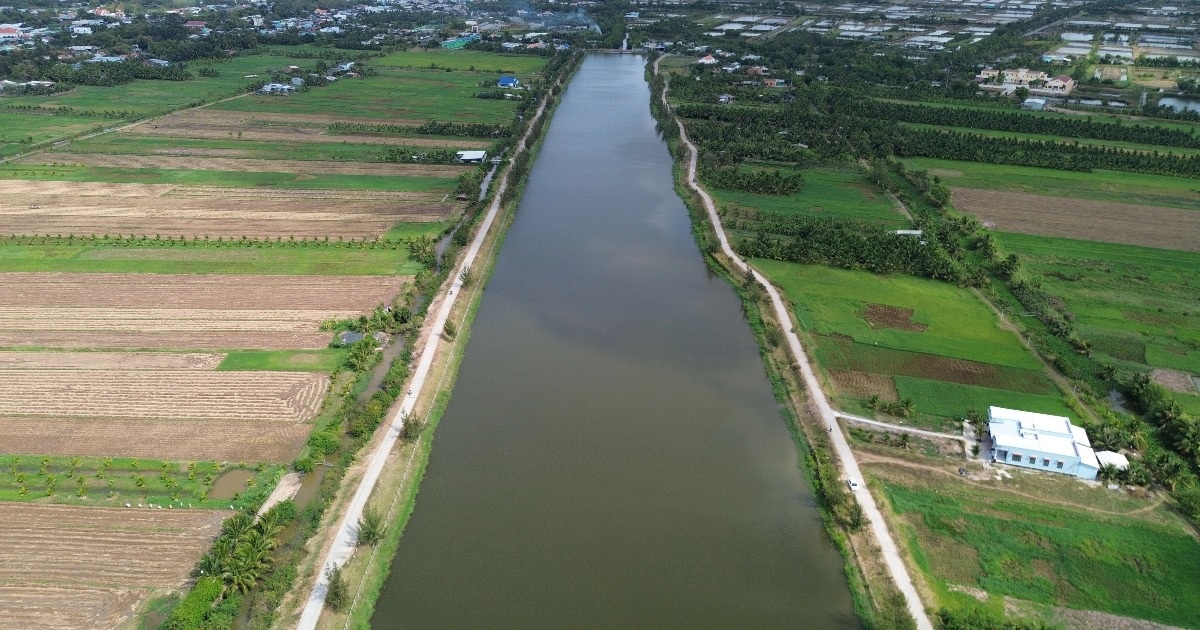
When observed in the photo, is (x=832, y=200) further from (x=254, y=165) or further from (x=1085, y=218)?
(x=254, y=165)

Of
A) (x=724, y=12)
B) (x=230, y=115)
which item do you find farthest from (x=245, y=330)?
(x=724, y=12)

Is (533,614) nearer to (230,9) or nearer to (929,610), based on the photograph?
(929,610)

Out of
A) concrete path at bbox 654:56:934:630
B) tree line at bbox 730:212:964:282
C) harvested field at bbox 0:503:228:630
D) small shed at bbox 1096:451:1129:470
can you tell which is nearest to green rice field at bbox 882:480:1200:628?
concrete path at bbox 654:56:934:630

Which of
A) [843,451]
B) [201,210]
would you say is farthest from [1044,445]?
[201,210]

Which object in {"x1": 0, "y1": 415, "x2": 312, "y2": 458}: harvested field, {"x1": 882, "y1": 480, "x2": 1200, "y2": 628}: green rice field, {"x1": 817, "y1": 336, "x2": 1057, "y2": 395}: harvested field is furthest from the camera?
{"x1": 817, "y1": 336, "x2": 1057, "y2": 395}: harvested field

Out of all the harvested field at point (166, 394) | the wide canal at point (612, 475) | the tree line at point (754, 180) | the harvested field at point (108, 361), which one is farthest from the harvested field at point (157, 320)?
the tree line at point (754, 180)

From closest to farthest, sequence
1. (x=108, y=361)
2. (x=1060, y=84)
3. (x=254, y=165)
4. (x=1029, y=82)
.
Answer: (x=108, y=361) < (x=254, y=165) < (x=1060, y=84) < (x=1029, y=82)

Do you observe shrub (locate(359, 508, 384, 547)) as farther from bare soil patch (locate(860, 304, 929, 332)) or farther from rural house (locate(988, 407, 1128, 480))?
bare soil patch (locate(860, 304, 929, 332))
